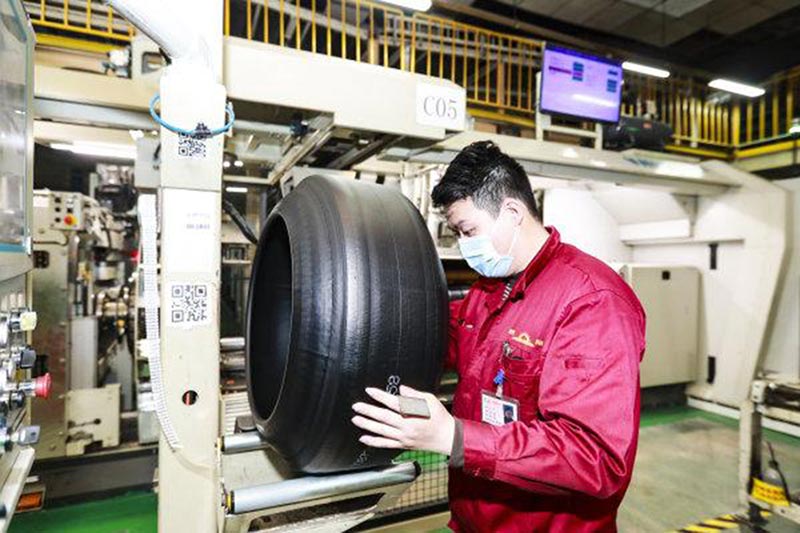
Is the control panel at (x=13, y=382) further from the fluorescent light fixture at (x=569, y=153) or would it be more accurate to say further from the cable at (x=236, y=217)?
the fluorescent light fixture at (x=569, y=153)

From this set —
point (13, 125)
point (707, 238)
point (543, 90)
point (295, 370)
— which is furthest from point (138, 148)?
point (707, 238)

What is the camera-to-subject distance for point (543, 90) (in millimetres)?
3971

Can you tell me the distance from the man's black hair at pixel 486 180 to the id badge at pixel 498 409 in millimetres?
512

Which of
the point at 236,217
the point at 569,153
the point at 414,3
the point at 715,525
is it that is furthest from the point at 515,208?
the point at 414,3

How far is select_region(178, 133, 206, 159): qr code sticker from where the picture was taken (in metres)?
1.13

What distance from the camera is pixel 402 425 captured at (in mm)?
916

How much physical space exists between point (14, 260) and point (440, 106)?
1.24 m

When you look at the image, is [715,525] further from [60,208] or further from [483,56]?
[483,56]

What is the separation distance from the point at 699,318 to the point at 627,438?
5.03m

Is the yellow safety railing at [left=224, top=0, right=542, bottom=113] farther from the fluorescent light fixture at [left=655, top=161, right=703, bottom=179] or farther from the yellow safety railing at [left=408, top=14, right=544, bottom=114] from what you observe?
the fluorescent light fixture at [left=655, top=161, right=703, bottom=179]

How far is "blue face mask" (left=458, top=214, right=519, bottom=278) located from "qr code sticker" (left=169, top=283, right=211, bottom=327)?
0.73 metres

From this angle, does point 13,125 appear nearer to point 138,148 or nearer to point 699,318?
point 138,148

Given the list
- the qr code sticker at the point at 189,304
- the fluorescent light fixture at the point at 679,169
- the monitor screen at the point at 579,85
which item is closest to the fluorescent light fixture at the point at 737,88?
the fluorescent light fixture at the point at 679,169

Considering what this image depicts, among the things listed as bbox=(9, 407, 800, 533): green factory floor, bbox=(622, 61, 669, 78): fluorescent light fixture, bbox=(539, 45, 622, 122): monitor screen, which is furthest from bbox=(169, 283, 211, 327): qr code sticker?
bbox=(622, 61, 669, 78): fluorescent light fixture
